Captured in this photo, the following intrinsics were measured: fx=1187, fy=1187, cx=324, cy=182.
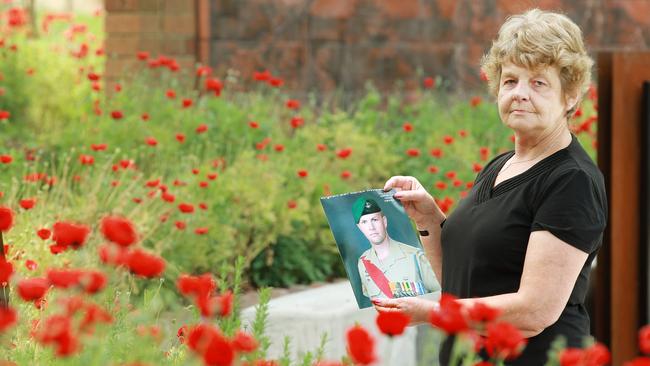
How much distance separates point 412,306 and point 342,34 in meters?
7.05

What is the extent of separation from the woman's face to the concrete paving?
1.84 metres

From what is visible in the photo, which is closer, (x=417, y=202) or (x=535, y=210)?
(x=535, y=210)

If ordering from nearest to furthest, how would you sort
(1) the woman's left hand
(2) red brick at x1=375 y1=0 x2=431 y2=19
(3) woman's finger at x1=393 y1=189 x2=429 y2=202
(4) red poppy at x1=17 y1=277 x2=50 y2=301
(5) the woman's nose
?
(4) red poppy at x1=17 y1=277 x2=50 y2=301
(1) the woman's left hand
(5) the woman's nose
(3) woman's finger at x1=393 y1=189 x2=429 y2=202
(2) red brick at x1=375 y1=0 x2=431 y2=19

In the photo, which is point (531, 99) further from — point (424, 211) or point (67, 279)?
point (67, 279)

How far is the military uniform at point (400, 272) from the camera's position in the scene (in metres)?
2.67

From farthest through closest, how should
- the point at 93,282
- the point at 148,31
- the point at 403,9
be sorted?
the point at 403,9, the point at 148,31, the point at 93,282

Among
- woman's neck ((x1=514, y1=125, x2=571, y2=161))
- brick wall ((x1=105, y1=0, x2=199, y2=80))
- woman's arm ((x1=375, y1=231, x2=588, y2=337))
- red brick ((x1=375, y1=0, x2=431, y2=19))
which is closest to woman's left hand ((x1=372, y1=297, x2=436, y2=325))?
woman's arm ((x1=375, y1=231, x2=588, y2=337))

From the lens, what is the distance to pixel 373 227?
274cm

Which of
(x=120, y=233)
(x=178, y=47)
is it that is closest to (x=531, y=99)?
(x=120, y=233)

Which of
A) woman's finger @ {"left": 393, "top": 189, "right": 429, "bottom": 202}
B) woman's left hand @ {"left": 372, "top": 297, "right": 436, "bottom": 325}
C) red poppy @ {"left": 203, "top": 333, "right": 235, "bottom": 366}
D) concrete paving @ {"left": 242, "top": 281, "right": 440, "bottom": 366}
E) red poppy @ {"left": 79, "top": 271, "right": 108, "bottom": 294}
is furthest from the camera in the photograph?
concrete paving @ {"left": 242, "top": 281, "right": 440, "bottom": 366}

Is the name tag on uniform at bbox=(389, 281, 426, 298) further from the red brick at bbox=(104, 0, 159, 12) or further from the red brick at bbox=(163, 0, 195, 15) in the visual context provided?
the red brick at bbox=(104, 0, 159, 12)

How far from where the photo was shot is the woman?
2.54 metres

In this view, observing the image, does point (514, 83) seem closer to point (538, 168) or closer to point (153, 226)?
point (538, 168)

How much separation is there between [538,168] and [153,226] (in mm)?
2896
